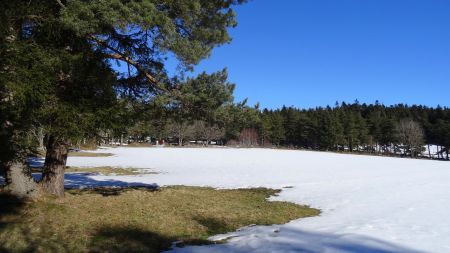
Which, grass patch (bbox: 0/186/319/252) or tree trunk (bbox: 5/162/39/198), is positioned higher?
tree trunk (bbox: 5/162/39/198)

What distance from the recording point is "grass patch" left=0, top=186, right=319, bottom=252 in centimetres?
801

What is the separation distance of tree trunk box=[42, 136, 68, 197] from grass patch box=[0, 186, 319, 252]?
46 cm

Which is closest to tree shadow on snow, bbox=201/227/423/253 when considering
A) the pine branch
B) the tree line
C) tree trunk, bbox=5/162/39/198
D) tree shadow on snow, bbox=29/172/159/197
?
tree trunk, bbox=5/162/39/198

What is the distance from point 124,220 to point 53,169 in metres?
2.92

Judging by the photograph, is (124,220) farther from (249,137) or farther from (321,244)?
(249,137)

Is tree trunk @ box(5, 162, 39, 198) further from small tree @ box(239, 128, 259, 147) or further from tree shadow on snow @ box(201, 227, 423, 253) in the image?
small tree @ box(239, 128, 259, 147)

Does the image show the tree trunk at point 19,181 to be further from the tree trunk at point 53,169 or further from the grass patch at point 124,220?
the tree trunk at point 53,169

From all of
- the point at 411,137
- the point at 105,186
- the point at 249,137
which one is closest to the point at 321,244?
the point at 105,186

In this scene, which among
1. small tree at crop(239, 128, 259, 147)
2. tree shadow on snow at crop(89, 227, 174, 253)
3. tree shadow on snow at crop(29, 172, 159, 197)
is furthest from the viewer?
small tree at crop(239, 128, 259, 147)

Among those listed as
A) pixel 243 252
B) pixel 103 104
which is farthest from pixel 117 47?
pixel 243 252

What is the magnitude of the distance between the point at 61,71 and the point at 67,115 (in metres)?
1.44

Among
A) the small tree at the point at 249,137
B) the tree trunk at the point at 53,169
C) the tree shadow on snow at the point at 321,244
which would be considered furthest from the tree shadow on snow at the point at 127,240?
the small tree at the point at 249,137

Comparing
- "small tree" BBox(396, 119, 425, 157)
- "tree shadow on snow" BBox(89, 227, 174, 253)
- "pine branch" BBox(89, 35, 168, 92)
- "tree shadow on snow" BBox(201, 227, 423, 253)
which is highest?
"small tree" BBox(396, 119, 425, 157)

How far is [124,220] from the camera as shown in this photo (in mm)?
9742
